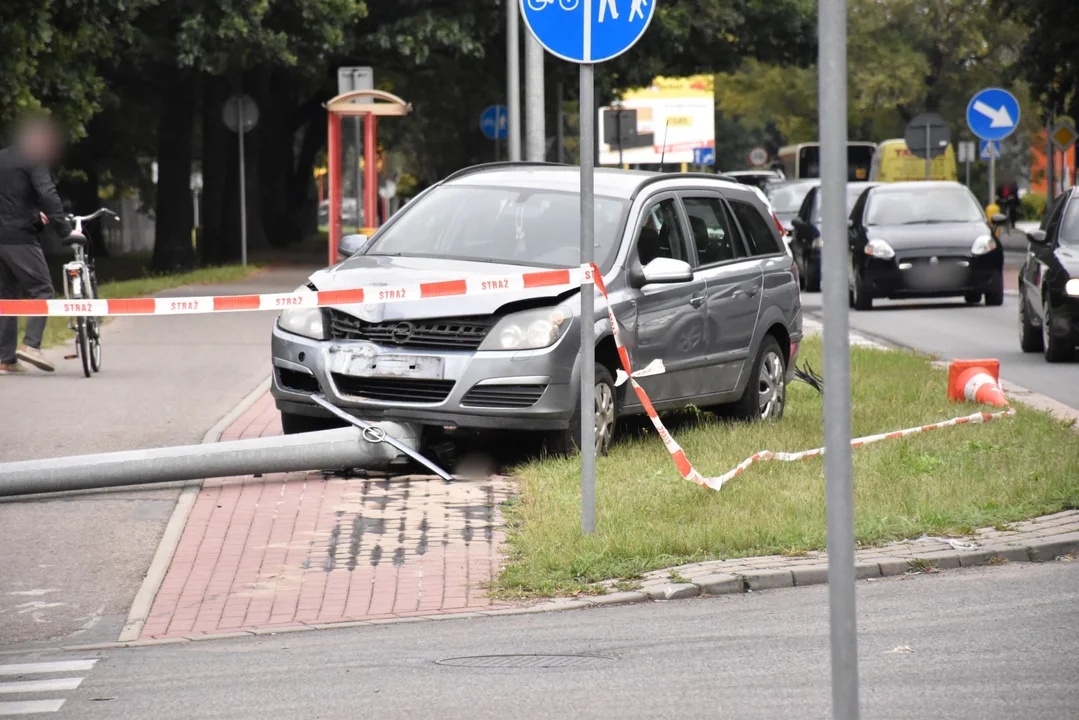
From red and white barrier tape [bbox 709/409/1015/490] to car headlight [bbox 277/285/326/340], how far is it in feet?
7.88

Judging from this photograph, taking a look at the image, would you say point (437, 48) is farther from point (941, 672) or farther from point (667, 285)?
point (941, 672)

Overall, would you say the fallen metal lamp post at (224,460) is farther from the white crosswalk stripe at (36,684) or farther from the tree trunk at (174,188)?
the tree trunk at (174,188)

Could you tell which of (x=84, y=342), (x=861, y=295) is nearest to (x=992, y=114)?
(x=861, y=295)

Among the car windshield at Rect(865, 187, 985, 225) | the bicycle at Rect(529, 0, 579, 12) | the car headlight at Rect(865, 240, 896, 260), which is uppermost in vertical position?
the bicycle at Rect(529, 0, 579, 12)

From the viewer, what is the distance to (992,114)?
2841cm

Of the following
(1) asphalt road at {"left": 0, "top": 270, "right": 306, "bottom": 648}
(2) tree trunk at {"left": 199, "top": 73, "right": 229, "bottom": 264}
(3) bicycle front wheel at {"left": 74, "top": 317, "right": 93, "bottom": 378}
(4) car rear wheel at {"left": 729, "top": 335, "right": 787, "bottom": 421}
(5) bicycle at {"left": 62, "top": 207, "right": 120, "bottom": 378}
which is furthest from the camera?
(2) tree trunk at {"left": 199, "top": 73, "right": 229, "bottom": 264}

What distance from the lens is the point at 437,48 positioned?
33.4 metres

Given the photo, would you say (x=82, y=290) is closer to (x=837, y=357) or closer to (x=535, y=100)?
(x=535, y=100)

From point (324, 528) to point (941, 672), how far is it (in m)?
3.51

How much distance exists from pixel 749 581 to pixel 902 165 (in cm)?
4721

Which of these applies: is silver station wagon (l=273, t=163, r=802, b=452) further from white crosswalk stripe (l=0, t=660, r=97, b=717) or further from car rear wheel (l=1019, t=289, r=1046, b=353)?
car rear wheel (l=1019, t=289, r=1046, b=353)

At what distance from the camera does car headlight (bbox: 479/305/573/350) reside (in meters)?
9.77

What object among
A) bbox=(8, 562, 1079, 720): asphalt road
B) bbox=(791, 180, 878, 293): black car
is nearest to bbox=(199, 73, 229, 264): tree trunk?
bbox=(791, 180, 878, 293): black car

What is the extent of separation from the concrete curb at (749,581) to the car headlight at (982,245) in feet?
51.4
